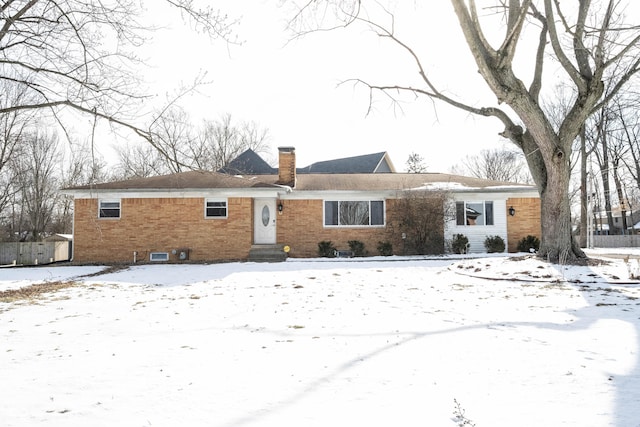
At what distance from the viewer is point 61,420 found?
2307mm

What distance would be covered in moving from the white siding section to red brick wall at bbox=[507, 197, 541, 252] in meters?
0.26

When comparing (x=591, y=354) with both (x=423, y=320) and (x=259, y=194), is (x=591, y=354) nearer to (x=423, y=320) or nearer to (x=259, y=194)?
(x=423, y=320)

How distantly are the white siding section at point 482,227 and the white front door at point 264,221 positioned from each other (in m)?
7.30

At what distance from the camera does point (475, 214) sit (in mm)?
16953

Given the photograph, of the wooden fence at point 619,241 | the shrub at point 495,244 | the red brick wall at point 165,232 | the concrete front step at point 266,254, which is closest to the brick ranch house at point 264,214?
the red brick wall at point 165,232

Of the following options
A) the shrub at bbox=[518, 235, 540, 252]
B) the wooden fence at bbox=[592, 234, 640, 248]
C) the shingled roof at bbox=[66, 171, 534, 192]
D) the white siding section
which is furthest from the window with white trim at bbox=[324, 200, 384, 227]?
the wooden fence at bbox=[592, 234, 640, 248]

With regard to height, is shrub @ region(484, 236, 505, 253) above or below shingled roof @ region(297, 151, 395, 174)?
below

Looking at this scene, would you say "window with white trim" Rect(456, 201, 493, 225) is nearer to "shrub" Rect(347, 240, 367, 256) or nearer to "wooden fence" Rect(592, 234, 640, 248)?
"shrub" Rect(347, 240, 367, 256)

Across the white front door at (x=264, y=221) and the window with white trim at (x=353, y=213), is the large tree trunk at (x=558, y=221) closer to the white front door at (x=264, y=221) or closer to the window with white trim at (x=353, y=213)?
the window with white trim at (x=353, y=213)

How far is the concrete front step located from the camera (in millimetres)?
14930

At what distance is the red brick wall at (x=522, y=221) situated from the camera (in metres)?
16.8

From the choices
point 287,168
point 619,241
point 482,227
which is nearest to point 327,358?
point 287,168

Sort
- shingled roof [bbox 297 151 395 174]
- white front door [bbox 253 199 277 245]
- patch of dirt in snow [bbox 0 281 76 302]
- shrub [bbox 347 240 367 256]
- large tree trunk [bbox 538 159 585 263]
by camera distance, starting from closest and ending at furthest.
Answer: patch of dirt in snow [bbox 0 281 76 302]
large tree trunk [bbox 538 159 585 263]
shrub [bbox 347 240 367 256]
white front door [bbox 253 199 277 245]
shingled roof [bbox 297 151 395 174]

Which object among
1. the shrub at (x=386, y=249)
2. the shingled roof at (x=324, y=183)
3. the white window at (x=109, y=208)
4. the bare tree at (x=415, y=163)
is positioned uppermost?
the bare tree at (x=415, y=163)
